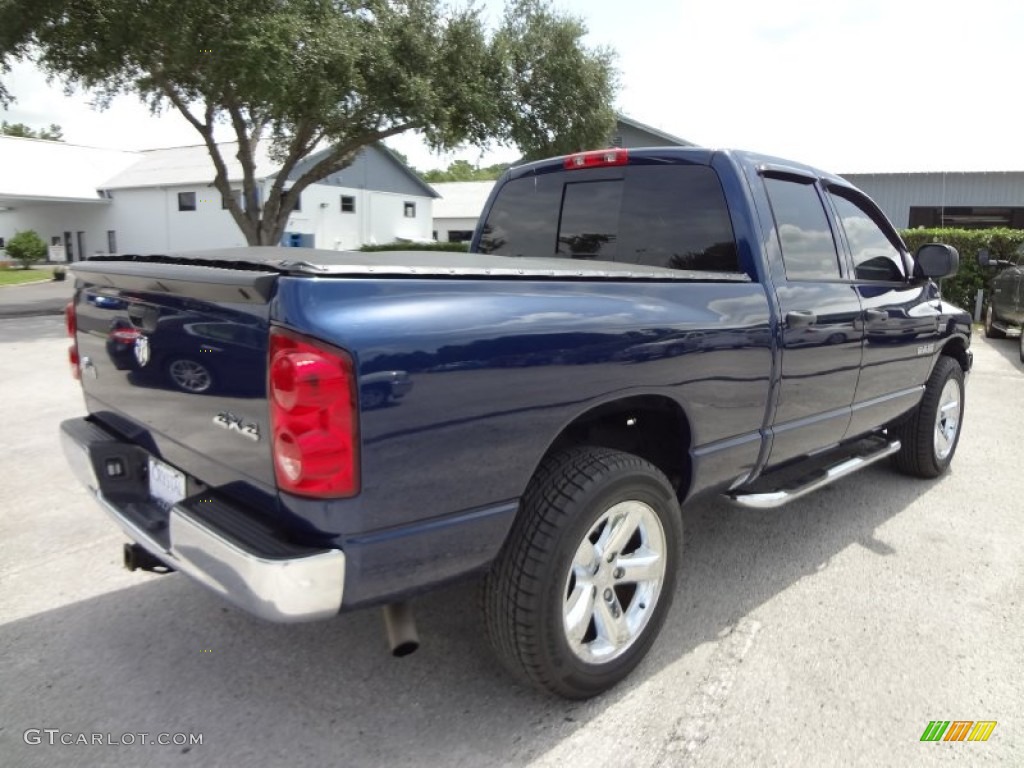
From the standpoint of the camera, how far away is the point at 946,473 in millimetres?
5219

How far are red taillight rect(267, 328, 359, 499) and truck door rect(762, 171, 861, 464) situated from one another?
2.04 meters

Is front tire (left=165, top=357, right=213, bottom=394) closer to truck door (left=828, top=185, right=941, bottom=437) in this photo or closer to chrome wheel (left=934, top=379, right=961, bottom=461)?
truck door (left=828, top=185, right=941, bottom=437)

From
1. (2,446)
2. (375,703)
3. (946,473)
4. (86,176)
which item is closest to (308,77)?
(2,446)

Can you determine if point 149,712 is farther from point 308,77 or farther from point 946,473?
point 308,77

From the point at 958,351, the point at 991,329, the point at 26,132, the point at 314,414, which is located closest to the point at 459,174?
the point at 26,132

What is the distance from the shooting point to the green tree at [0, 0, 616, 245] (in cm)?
1405

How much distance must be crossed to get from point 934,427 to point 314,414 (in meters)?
4.37

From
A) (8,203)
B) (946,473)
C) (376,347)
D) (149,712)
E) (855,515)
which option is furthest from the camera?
(8,203)

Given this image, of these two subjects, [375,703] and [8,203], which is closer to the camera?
[375,703]

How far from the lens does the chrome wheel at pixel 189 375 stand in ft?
7.13

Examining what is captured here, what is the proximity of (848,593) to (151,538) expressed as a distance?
9.51 ft

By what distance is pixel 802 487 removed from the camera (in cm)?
346

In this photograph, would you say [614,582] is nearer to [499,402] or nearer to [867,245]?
[499,402]

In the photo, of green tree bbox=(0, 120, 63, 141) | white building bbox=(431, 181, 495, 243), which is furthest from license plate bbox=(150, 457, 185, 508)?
green tree bbox=(0, 120, 63, 141)
